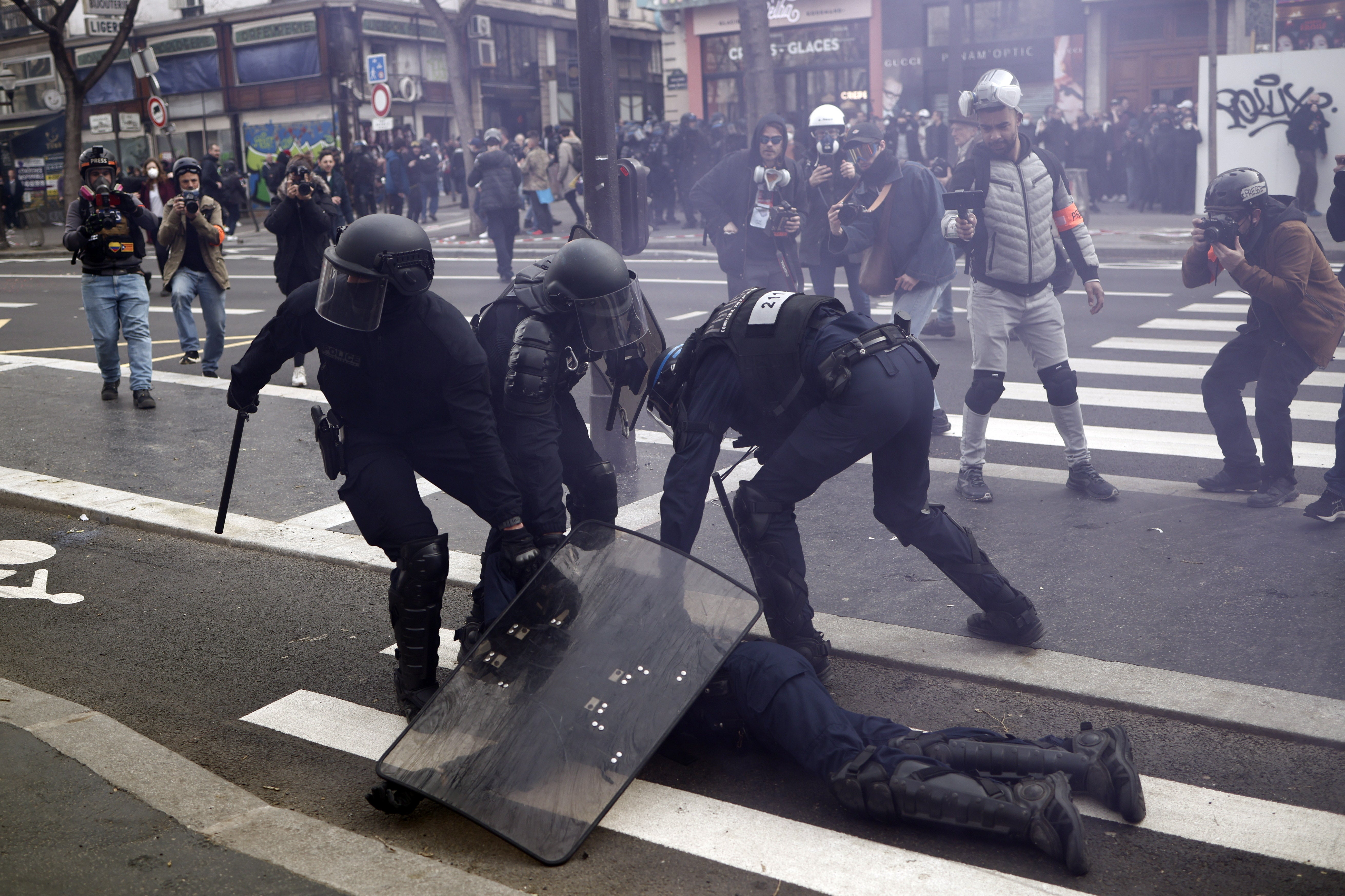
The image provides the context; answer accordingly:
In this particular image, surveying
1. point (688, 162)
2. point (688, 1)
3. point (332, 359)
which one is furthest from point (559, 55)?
point (332, 359)

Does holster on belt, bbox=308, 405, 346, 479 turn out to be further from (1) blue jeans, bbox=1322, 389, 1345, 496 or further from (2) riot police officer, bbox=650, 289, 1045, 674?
(1) blue jeans, bbox=1322, 389, 1345, 496

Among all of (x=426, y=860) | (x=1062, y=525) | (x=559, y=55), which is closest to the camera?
(x=426, y=860)

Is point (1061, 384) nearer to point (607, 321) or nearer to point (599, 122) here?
point (599, 122)

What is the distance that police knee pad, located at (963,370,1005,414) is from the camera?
20.0 feet

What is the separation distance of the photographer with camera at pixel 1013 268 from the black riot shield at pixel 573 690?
3.06m

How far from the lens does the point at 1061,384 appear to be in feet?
19.9

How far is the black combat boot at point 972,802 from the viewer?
2906mm

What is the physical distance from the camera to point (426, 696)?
12.8ft

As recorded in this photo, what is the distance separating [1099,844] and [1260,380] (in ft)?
11.8

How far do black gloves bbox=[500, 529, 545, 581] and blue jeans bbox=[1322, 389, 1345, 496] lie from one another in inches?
150

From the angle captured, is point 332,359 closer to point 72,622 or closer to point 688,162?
point 72,622

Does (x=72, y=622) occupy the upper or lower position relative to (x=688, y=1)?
lower

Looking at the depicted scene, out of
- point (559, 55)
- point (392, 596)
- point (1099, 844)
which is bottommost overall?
point (1099, 844)

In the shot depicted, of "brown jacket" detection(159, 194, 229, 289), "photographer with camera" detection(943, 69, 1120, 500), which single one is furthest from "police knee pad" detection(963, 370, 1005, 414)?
"brown jacket" detection(159, 194, 229, 289)
